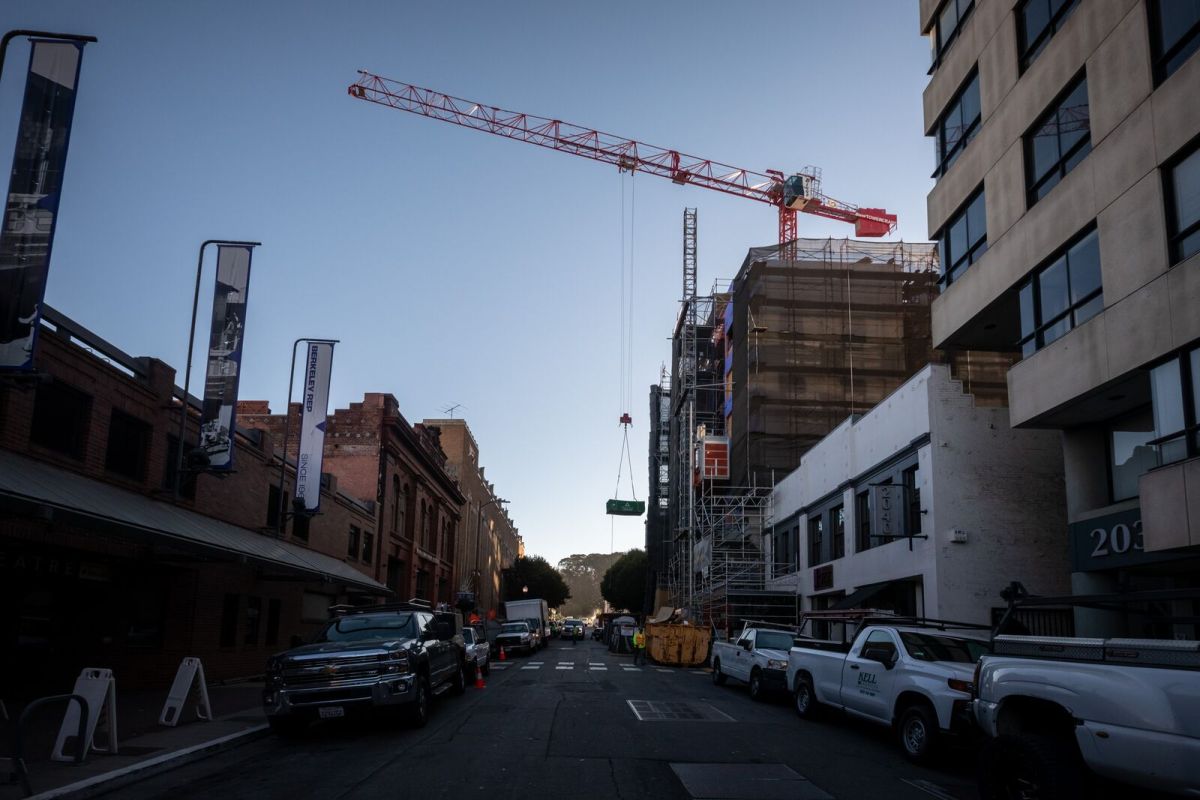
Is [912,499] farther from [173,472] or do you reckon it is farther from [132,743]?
[132,743]

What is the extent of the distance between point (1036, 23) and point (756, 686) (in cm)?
1442

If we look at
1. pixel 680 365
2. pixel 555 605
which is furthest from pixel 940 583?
pixel 555 605

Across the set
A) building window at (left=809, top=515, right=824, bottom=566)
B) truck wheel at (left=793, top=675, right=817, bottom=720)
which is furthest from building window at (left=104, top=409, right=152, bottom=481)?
building window at (left=809, top=515, right=824, bottom=566)

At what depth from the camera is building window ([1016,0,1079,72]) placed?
57.0 feet

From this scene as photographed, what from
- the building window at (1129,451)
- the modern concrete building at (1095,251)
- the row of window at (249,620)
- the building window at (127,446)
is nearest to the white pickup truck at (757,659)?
the modern concrete building at (1095,251)

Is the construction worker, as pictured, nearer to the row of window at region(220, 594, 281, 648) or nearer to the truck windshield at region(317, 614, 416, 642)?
the row of window at region(220, 594, 281, 648)

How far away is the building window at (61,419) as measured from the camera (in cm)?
1628

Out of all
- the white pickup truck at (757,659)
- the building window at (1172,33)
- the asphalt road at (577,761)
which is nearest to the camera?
the asphalt road at (577,761)

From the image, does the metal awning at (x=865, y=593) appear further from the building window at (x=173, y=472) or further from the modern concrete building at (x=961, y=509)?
the building window at (x=173, y=472)

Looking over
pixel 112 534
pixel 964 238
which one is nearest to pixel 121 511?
pixel 112 534

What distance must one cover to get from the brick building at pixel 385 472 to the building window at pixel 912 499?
2194 centimetres

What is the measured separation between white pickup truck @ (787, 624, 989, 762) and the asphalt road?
0.42 metres

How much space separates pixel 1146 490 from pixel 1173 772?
965 centimetres

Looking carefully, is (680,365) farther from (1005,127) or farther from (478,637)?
(1005,127)
